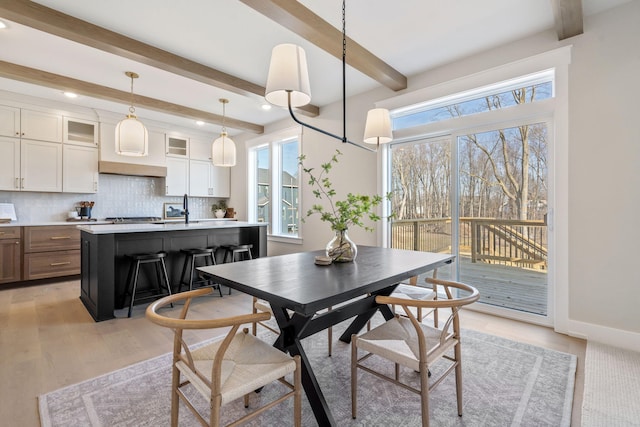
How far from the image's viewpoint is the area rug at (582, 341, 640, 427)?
1.64 metres

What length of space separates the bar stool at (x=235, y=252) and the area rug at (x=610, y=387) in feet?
11.9

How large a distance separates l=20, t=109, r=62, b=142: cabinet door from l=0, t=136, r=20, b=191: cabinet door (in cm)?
19

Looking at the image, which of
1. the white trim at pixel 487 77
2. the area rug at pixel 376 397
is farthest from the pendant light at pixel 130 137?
the white trim at pixel 487 77

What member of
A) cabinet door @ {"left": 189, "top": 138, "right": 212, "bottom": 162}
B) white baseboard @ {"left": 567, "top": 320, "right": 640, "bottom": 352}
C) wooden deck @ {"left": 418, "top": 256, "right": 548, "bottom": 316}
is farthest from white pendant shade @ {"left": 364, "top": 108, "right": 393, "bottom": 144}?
cabinet door @ {"left": 189, "top": 138, "right": 212, "bottom": 162}

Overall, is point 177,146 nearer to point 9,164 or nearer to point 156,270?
point 9,164

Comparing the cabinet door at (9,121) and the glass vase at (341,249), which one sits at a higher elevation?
the cabinet door at (9,121)

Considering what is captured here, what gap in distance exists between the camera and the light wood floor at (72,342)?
1.90 metres

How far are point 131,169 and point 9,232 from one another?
1868 mm

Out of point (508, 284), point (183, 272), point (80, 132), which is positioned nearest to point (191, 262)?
point (183, 272)

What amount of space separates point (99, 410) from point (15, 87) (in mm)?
4879

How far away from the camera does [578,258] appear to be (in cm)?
270

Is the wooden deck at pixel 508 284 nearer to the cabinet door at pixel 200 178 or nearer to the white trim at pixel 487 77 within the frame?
the white trim at pixel 487 77

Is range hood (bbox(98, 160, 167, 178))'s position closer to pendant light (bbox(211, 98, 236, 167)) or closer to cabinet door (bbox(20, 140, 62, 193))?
cabinet door (bbox(20, 140, 62, 193))

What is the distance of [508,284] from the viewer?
3252 millimetres
